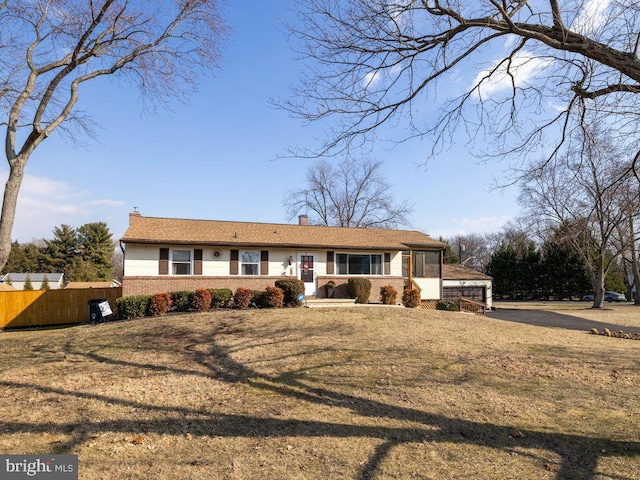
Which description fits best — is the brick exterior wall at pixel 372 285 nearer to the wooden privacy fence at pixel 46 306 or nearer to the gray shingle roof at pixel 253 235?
the gray shingle roof at pixel 253 235

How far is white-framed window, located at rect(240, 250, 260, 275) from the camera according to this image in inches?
739

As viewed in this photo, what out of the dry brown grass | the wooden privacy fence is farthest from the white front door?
the dry brown grass

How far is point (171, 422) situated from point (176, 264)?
13.3m

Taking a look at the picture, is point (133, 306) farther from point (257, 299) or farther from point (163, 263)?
point (257, 299)

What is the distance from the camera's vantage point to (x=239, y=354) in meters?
8.46

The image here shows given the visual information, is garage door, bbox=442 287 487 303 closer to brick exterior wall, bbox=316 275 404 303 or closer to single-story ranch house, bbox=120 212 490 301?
single-story ranch house, bbox=120 212 490 301

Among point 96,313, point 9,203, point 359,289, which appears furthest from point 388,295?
point 9,203

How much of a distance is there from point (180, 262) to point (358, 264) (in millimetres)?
9358

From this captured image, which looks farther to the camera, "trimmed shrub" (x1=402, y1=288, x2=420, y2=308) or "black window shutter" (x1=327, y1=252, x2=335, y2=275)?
"black window shutter" (x1=327, y1=252, x2=335, y2=275)


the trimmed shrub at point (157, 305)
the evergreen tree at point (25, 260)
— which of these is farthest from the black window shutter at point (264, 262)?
the evergreen tree at point (25, 260)

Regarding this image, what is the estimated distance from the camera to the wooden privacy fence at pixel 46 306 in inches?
665

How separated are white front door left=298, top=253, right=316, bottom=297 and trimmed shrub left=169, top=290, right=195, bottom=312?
6131 mm

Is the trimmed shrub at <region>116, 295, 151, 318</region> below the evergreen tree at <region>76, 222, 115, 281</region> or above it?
below

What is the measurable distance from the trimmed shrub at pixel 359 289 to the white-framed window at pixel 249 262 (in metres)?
4.90
